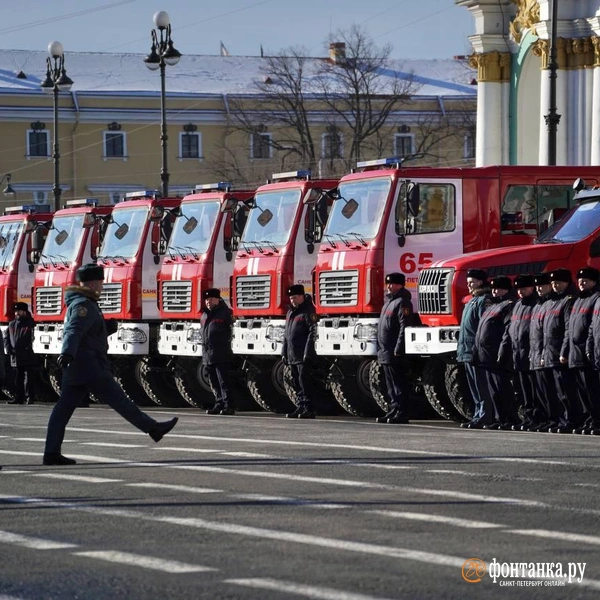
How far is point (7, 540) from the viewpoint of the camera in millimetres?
11031

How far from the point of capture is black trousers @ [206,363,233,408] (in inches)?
1073

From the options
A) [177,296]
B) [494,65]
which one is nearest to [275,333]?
[177,296]

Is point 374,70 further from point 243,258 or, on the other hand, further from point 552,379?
point 552,379

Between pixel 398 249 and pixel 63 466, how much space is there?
1007 centimetres

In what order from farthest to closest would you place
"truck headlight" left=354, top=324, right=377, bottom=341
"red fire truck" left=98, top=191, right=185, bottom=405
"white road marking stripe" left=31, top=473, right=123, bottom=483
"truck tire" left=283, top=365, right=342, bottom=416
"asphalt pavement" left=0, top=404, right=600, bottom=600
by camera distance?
1. "red fire truck" left=98, top=191, right=185, bottom=405
2. "truck tire" left=283, top=365, right=342, bottom=416
3. "truck headlight" left=354, top=324, right=377, bottom=341
4. "white road marking stripe" left=31, top=473, right=123, bottom=483
5. "asphalt pavement" left=0, top=404, right=600, bottom=600

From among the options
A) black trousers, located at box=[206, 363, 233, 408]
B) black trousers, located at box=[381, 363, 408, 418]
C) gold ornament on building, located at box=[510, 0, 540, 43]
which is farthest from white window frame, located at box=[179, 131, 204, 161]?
black trousers, located at box=[381, 363, 408, 418]

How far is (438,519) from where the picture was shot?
11461mm

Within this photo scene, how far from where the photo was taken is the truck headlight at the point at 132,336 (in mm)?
31438

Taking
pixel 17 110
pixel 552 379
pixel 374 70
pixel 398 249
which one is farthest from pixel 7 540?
pixel 17 110

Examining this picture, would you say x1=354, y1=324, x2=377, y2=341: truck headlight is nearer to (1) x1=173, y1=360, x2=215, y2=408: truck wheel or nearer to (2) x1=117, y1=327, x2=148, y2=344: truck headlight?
(1) x1=173, y1=360, x2=215, y2=408: truck wheel

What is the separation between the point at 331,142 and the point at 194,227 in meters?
57.3

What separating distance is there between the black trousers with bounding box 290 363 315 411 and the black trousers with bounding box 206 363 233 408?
1369 mm

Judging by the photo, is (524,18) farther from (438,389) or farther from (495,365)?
(495,365)

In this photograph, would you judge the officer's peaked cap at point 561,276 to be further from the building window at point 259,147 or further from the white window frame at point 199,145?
the white window frame at point 199,145
